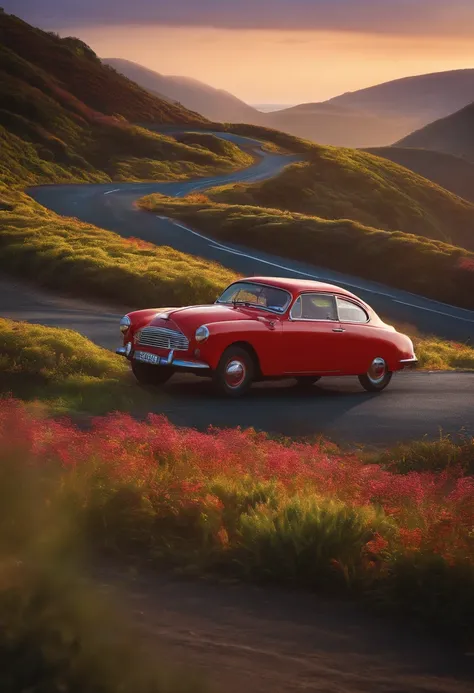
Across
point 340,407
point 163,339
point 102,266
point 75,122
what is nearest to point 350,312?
point 340,407

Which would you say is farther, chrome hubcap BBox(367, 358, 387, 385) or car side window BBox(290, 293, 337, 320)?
chrome hubcap BBox(367, 358, 387, 385)

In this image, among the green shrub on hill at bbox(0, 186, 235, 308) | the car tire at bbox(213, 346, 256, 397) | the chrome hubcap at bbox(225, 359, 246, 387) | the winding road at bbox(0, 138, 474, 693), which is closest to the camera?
the winding road at bbox(0, 138, 474, 693)

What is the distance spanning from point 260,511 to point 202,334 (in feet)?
24.3

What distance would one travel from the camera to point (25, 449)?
25.9 ft

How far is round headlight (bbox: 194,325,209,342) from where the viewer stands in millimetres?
14766

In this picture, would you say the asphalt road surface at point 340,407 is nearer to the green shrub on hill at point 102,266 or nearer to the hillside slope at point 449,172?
the green shrub on hill at point 102,266

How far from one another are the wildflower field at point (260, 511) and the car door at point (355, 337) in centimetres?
721

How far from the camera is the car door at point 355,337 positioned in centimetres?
1673

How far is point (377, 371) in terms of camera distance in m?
17.4

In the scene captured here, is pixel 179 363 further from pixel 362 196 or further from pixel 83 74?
pixel 83 74

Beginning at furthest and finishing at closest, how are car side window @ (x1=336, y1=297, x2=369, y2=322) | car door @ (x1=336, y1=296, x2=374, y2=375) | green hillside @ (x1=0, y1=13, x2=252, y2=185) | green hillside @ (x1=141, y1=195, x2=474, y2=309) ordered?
1. green hillside @ (x1=0, y1=13, x2=252, y2=185)
2. green hillside @ (x1=141, y1=195, x2=474, y2=309)
3. car side window @ (x1=336, y1=297, x2=369, y2=322)
4. car door @ (x1=336, y1=296, x2=374, y2=375)

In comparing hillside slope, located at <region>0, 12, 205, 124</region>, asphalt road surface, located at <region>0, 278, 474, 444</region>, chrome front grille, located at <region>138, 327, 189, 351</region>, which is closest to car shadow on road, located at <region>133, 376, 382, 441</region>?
asphalt road surface, located at <region>0, 278, 474, 444</region>

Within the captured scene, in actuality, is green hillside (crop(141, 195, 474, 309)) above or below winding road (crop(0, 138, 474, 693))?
above

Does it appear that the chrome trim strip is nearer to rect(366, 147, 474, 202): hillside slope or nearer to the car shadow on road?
the car shadow on road
